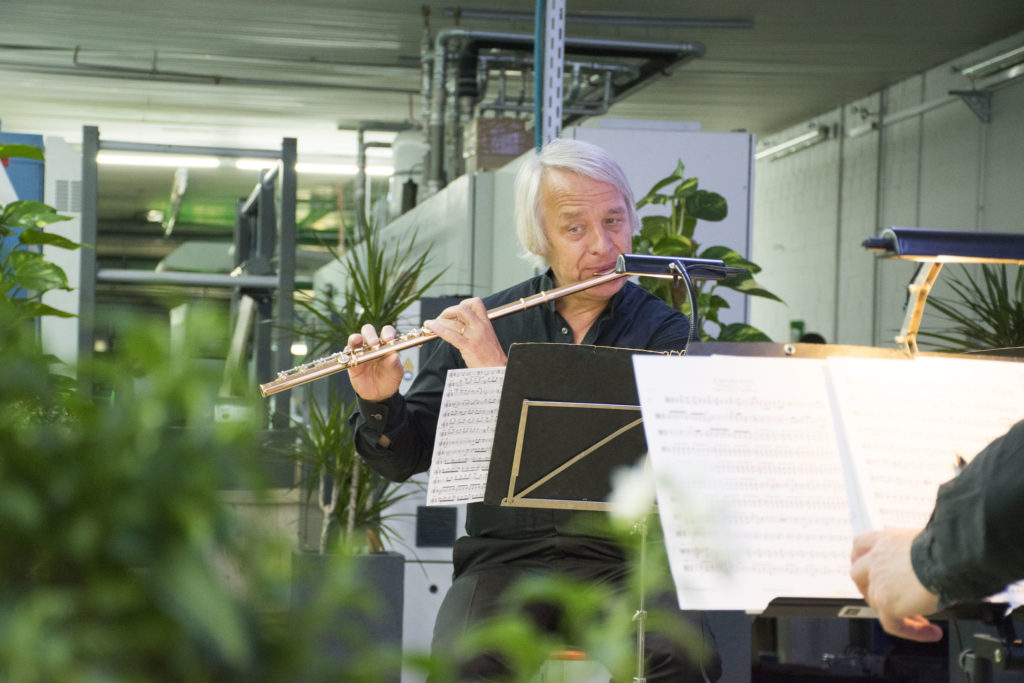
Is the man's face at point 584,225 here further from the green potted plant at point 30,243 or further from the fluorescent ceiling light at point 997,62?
the fluorescent ceiling light at point 997,62

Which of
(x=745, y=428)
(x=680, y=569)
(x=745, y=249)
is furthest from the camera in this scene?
(x=745, y=249)

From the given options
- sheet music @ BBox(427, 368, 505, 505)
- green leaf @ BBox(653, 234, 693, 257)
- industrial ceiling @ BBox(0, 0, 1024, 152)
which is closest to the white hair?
sheet music @ BBox(427, 368, 505, 505)

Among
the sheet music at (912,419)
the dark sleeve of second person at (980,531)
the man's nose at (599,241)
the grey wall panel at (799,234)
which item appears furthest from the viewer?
the grey wall panel at (799,234)

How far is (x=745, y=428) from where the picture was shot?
4.15 ft

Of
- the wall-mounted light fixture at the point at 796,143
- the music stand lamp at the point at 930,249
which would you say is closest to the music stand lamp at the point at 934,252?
the music stand lamp at the point at 930,249

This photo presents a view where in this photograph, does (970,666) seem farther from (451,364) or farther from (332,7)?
(332,7)

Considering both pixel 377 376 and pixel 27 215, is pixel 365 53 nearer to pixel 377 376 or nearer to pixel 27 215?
pixel 27 215

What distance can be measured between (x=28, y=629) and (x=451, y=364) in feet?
7.10

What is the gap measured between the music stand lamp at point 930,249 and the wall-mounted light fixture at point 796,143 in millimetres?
8973

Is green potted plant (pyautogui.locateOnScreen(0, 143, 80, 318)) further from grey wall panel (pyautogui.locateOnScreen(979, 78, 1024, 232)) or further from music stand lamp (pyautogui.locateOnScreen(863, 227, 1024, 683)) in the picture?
grey wall panel (pyautogui.locateOnScreen(979, 78, 1024, 232))

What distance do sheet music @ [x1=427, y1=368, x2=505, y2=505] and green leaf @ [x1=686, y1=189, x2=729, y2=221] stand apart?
2.02 meters

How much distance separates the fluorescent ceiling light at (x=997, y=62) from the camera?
730 cm

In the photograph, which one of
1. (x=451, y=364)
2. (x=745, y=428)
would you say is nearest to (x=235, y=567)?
(x=745, y=428)

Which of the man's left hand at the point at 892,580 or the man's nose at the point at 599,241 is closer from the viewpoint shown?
the man's left hand at the point at 892,580
